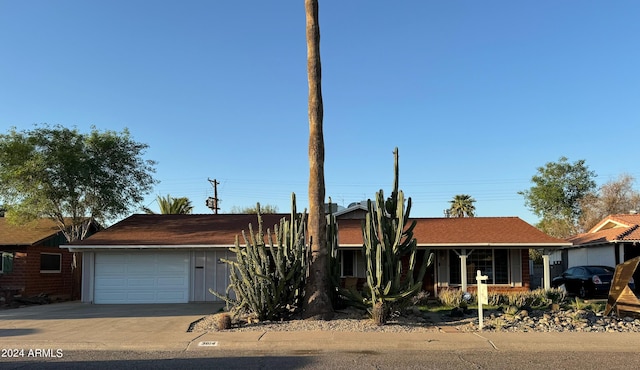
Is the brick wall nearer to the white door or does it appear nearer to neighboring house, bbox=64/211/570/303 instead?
neighboring house, bbox=64/211/570/303

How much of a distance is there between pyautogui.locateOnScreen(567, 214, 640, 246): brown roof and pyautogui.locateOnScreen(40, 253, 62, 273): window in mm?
24557

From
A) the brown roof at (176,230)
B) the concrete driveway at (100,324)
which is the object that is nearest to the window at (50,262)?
the brown roof at (176,230)

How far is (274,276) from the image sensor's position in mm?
12648

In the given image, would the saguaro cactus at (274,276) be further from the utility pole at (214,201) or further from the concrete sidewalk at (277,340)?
the utility pole at (214,201)

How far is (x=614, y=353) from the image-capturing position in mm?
9344

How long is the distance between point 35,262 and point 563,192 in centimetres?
3866

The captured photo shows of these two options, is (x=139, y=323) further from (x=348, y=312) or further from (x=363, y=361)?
(x=363, y=361)

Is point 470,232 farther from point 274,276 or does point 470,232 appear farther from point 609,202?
point 609,202

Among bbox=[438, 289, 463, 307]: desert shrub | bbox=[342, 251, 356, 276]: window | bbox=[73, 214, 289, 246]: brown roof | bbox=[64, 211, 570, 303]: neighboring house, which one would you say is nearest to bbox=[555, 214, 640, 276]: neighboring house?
bbox=[64, 211, 570, 303]: neighboring house

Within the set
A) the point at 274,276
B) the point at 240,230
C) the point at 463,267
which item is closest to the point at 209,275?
the point at 240,230

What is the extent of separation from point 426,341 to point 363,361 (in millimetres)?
2202

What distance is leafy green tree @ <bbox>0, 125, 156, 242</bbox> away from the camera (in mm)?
21266

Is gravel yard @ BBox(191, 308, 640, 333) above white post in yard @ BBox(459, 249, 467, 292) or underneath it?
underneath

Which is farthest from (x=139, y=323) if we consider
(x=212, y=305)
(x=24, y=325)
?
(x=212, y=305)
